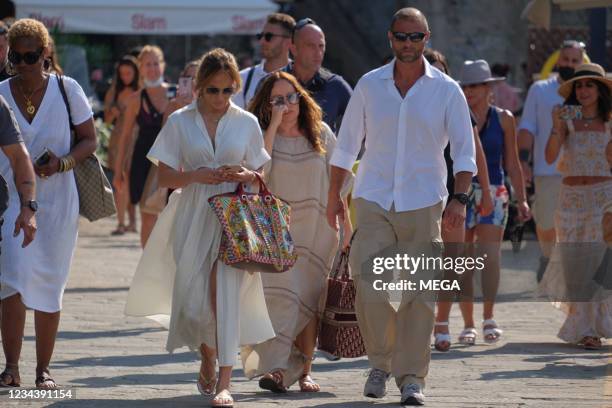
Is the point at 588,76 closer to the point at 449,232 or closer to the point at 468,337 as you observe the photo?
the point at 449,232

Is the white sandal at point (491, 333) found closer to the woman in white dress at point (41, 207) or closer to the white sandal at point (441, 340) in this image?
the white sandal at point (441, 340)

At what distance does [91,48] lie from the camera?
76.5 feet

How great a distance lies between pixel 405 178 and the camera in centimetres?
754

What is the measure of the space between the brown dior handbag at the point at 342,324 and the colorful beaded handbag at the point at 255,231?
1.77 ft

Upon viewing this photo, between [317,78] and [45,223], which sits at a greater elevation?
[317,78]

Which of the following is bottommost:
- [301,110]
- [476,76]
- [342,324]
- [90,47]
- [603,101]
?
[342,324]

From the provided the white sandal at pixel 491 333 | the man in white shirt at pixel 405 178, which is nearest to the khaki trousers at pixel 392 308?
the man in white shirt at pixel 405 178

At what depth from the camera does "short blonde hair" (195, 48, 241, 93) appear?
7516mm

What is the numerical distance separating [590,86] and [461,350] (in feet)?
6.26

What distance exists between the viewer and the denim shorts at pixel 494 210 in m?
10.0

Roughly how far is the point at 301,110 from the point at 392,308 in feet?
3.88

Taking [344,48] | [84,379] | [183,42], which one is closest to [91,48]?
[183,42]

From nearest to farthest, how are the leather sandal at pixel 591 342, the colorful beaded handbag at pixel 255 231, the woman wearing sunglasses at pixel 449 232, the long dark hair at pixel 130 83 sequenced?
1. the colorful beaded handbag at pixel 255 231
2. the woman wearing sunglasses at pixel 449 232
3. the leather sandal at pixel 591 342
4. the long dark hair at pixel 130 83

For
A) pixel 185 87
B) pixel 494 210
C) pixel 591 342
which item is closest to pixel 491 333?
pixel 591 342
